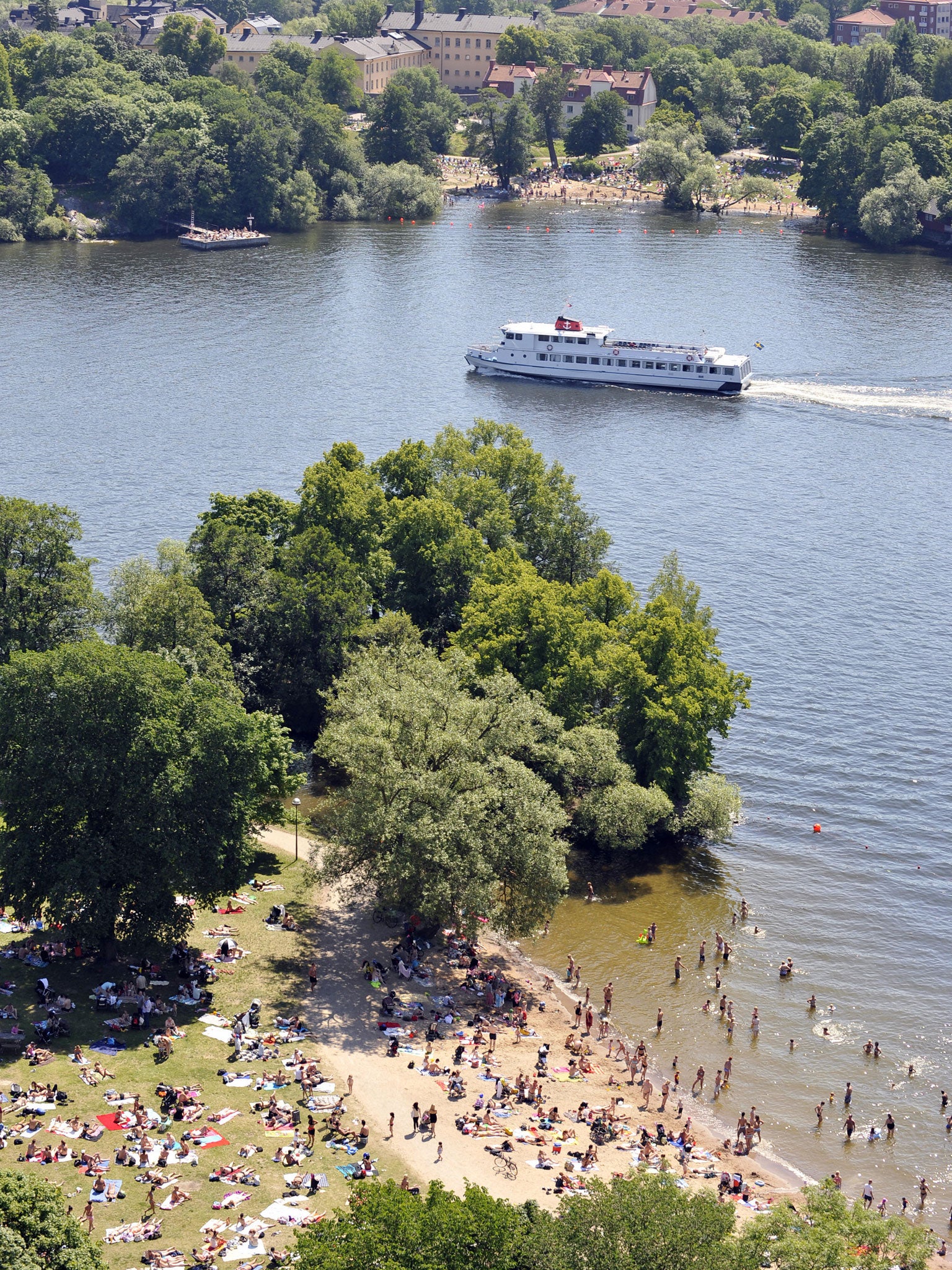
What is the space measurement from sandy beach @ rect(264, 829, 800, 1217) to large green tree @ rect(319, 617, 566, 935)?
301 centimetres

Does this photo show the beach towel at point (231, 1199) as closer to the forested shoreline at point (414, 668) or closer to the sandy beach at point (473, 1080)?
the sandy beach at point (473, 1080)

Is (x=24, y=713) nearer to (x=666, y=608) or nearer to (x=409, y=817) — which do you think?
(x=409, y=817)

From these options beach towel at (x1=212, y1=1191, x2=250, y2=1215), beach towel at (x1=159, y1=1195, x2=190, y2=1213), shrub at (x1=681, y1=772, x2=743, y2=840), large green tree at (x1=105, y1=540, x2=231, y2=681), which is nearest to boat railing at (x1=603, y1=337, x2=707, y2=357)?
shrub at (x1=681, y1=772, x2=743, y2=840)

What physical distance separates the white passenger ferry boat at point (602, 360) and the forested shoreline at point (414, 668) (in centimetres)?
5195

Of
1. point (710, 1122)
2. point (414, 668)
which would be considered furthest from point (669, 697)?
point (710, 1122)

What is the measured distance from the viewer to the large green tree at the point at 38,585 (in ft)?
257

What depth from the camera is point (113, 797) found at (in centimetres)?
6031

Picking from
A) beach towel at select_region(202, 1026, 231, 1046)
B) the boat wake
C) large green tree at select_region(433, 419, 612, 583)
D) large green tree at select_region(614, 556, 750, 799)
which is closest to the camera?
beach towel at select_region(202, 1026, 231, 1046)

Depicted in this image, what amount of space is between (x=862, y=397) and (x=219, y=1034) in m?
102

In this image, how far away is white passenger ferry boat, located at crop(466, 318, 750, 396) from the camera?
486ft

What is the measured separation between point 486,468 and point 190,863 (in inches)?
1643

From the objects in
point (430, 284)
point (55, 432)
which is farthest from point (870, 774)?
point (430, 284)

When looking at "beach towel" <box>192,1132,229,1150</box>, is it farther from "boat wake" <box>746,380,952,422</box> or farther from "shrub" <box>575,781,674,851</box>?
"boat wake" <box>746,380,952,422</box>

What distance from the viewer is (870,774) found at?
8575cm
